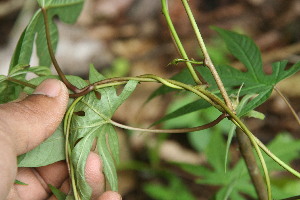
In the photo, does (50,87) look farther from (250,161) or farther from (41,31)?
(250,161)

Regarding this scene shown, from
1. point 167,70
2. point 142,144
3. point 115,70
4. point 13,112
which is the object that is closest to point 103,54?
point 115,70

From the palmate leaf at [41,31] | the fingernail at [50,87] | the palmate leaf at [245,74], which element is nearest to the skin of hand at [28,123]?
the fingernail at [50,87]

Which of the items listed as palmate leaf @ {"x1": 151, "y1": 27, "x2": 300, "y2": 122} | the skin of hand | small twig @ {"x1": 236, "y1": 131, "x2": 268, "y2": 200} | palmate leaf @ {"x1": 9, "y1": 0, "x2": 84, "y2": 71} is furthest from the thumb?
small twig @ {"x1": 236, "y1": 131, "x2": 268, "y2": 200}

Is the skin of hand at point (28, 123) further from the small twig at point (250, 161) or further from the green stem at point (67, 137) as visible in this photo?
Result: the small twig at point (250, 161)

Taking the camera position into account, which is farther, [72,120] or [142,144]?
[142,144]

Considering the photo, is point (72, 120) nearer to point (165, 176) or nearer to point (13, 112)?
point (13, 112)

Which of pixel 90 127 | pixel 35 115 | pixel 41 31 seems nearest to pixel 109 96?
pixel 90 127

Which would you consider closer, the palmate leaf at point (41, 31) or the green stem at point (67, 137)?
the green stem at point (67, 137)

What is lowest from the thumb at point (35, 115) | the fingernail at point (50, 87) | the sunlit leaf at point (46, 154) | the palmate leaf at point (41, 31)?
the sunlit leaf at point (46, 154)
